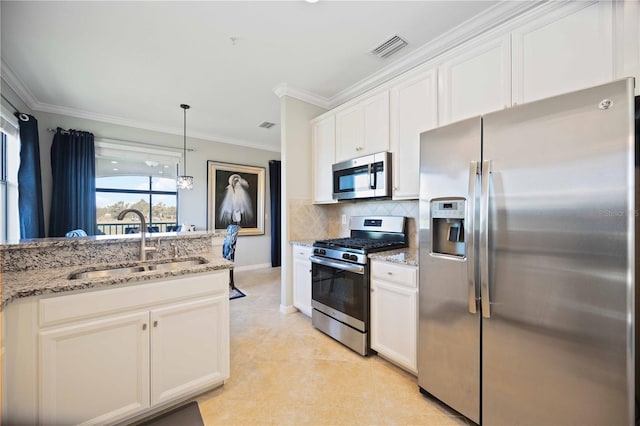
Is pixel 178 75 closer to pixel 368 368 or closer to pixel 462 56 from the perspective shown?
pixel 462 56

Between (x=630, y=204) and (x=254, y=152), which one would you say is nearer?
(x=630, y=204)

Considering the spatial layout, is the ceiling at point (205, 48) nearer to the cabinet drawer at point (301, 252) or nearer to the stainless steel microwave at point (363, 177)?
the stainless steel microwave at point (363, 177)

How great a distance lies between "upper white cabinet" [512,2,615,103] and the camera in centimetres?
146

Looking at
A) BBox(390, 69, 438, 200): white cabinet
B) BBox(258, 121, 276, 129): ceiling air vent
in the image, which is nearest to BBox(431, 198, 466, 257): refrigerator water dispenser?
BBox(390, 69, 438, 200): white cabinet

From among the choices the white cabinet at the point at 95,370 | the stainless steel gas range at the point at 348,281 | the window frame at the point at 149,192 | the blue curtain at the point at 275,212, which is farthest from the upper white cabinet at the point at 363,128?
the window frame at the point at 149,192

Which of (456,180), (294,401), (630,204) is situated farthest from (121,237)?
(630,204)

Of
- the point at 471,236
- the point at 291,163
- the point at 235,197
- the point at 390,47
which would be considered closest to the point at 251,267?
the point at 235,197

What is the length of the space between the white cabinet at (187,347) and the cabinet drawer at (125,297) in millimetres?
71

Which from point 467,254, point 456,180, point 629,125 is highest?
point 629,125

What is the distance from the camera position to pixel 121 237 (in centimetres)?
196

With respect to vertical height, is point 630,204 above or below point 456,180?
below

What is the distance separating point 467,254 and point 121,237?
2378 millimetres

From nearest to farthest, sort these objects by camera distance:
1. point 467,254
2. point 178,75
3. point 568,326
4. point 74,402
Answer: point 568,326 < point 74,402 < point 467,254 < point 178,75

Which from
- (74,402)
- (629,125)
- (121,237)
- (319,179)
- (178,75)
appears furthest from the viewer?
(319,179)
